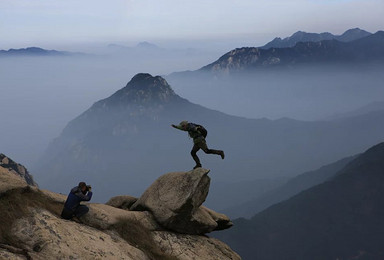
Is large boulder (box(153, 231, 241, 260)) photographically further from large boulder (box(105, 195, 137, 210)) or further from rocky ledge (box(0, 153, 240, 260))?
large boulder (box(105, 195, 137, 210))

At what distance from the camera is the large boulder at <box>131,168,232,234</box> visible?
901 inches

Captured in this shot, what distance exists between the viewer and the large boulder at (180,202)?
2288 centimetres

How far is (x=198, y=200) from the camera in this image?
24094 millimetres

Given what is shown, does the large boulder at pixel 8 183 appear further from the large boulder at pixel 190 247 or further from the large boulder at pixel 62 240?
the large boulder at pixel 190 247

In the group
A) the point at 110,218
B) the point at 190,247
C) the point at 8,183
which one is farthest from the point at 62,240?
the point at 190,247

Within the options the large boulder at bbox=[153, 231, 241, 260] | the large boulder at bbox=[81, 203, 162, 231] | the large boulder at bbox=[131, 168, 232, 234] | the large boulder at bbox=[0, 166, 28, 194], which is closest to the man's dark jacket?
the large boulder at bbox=[81, 203, 162, 231]

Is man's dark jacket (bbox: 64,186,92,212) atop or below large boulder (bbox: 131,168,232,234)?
atop

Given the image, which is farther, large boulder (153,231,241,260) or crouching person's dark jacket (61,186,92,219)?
large boulder (153,231,241,260)

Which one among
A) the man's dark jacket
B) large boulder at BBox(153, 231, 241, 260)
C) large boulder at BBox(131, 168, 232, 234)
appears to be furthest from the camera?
large boulder at BBox(131, 168, 232, 234)

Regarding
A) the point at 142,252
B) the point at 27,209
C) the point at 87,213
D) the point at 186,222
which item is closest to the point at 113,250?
the point at 142,252

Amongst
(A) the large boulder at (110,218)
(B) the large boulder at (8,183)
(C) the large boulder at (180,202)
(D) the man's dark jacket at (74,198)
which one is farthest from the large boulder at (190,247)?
(B) the large boulder at (8,183)

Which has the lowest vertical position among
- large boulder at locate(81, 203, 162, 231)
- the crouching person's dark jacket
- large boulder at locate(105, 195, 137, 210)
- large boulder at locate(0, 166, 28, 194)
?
large boulder at locate(105, 195, 137, 210)

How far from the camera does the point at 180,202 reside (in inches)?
905

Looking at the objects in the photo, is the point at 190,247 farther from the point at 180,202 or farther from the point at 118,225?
the point at 118,225
